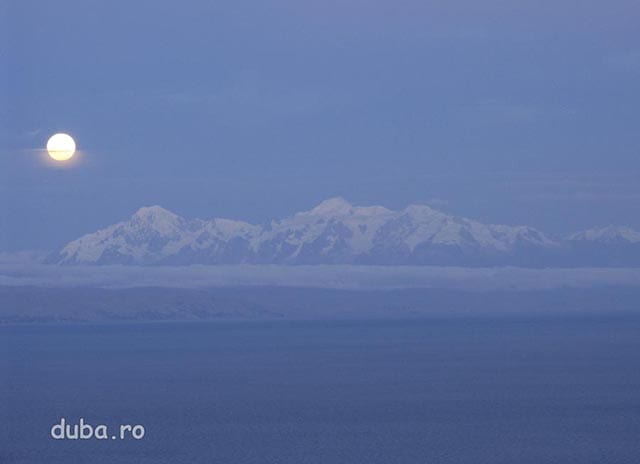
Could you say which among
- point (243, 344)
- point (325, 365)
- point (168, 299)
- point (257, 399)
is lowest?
point (257, 399)

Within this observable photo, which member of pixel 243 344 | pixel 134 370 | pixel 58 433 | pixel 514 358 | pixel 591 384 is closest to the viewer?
pixel 58 433

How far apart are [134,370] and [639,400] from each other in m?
28.8

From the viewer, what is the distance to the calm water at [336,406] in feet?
104

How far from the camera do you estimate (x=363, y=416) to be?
1529 inches

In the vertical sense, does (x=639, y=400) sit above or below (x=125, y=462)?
above

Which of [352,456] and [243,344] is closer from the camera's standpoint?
[352,456]

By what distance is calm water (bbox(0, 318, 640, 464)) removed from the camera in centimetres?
3161

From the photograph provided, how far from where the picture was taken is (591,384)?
51.4 m

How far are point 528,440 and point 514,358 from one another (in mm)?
38853

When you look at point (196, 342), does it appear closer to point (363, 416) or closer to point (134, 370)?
point (134, 370)

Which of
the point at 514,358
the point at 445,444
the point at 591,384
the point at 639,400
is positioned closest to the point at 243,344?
the point at 514,358

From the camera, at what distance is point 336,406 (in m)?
42.3

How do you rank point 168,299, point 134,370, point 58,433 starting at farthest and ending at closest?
1. point 168,299
2. point 134,370
3. point 58,433

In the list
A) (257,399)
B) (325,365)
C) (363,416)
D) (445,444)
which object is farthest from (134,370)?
(445,444)
